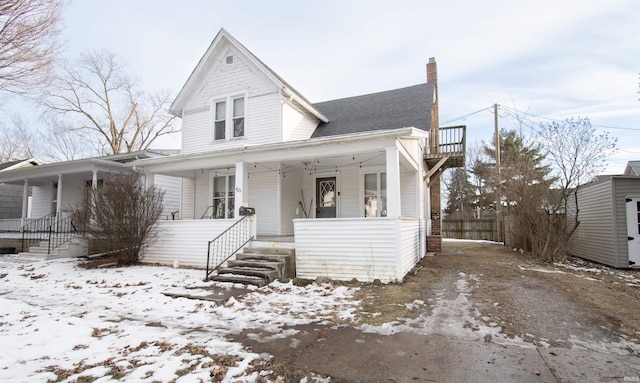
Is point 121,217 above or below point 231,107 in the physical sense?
below

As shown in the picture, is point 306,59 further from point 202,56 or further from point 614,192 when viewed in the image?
point 614,192

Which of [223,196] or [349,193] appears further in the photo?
[223,196]

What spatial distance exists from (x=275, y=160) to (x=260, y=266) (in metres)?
3.01

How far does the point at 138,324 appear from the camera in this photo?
189 inches

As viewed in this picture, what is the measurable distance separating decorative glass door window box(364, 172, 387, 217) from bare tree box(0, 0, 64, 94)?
9.97 meters

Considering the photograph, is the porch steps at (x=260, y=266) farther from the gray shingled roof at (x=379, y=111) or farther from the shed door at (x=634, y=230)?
the shed door at (x=634, y=230)

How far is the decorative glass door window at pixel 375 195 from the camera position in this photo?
11.0 metres

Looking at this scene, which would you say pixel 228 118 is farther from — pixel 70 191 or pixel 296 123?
pixel 70 191

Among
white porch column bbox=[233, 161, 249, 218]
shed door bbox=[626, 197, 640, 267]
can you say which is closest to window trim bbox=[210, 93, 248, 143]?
white porch column bbox=[233, 161, 249, 218]

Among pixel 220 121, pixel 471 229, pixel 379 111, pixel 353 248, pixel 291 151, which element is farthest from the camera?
pixel 471 229

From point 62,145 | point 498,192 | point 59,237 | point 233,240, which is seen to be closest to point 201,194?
point 233,240

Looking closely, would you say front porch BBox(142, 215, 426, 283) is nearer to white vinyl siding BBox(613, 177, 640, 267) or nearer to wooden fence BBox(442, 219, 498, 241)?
→ white vinyl siding BBox(613, 177, 640, 267)

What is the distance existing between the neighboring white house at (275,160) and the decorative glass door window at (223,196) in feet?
0.12

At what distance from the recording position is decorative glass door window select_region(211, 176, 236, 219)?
459 inches
